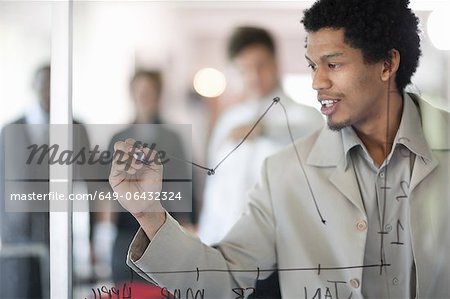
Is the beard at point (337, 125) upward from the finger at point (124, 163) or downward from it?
upward

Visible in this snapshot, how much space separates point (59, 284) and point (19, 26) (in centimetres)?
55

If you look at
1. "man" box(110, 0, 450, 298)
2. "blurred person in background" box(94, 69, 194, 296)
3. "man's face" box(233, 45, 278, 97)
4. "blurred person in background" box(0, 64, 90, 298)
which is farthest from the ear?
"blurred person in background" box(0, 64, 90, 298)

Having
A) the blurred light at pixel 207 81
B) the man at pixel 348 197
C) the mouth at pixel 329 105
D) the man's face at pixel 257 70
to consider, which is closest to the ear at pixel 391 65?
the man at pixel 348 197

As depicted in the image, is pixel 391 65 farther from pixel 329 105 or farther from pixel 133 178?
pixel 133 178

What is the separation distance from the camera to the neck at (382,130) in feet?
4.51

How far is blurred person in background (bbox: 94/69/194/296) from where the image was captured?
1361mm

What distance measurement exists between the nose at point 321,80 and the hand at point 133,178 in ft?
1.20

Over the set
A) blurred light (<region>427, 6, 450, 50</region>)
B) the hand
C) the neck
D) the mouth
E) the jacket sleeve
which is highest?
blurred light (<region>427, 6, 450, 50</region>)

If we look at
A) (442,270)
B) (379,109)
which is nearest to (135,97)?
(379,109)

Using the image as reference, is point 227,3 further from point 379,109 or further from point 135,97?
point 379,109

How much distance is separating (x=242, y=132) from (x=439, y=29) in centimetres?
46

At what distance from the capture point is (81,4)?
136 cm
